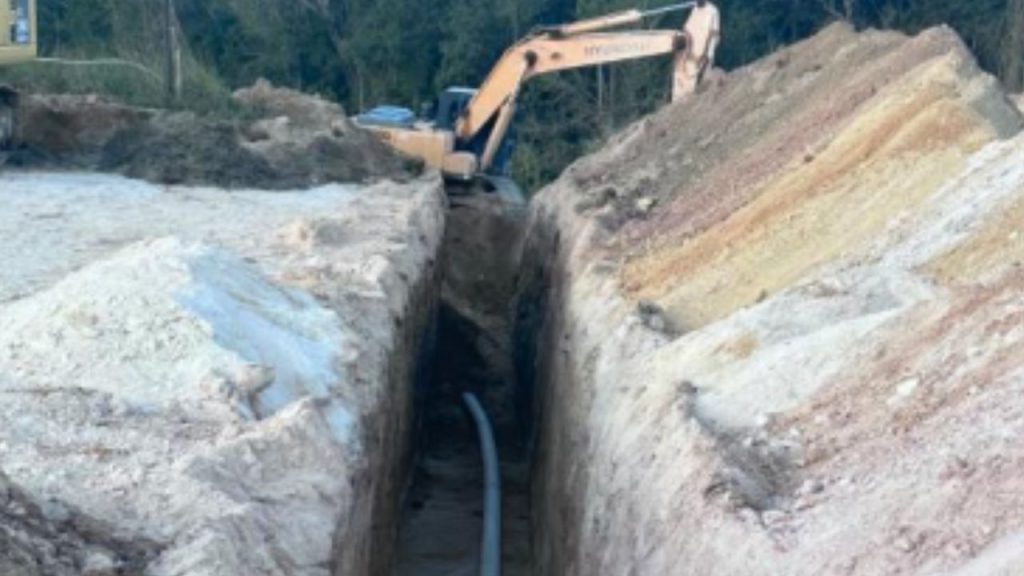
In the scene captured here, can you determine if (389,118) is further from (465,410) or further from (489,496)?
(489,496)

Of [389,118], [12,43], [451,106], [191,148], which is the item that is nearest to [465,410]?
[191,148]

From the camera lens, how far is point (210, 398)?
7473 mm

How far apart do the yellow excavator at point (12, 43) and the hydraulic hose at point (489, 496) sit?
5.79m

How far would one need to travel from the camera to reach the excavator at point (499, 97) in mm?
18234

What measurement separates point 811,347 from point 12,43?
12.1 metres

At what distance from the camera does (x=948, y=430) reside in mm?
6082

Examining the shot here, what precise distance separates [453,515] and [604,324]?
→ 308cm

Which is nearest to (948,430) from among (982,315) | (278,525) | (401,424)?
(982,315)

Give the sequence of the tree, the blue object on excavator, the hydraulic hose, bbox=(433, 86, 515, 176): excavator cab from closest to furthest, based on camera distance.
Result: the hydraulic hose
bbox=(433, 86, 515, 176): excavator cab
the blue object on excavator
the tree

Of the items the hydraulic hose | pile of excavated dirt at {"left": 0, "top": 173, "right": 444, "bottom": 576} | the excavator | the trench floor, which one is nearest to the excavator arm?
the excavator

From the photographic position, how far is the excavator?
1823 cm

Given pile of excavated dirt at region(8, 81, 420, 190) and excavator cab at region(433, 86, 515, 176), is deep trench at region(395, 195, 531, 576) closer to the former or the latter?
excavator cab at region(433, 86, 515, 176)

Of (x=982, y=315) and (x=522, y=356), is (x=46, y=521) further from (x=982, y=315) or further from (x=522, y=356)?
(x=522, y=356)

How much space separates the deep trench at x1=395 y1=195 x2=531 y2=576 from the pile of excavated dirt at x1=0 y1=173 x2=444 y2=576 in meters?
0.75
